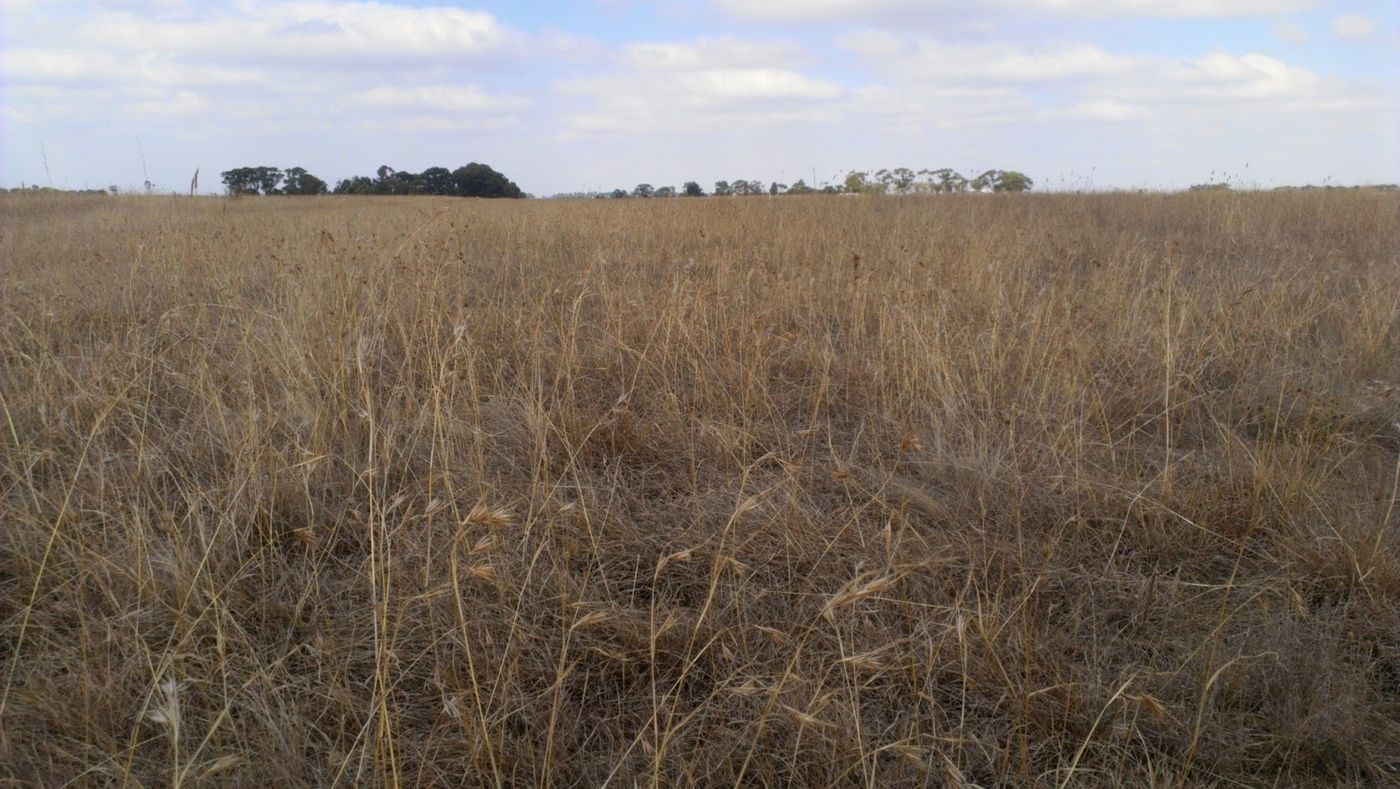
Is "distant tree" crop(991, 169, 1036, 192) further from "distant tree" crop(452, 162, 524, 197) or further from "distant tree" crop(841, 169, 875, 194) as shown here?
"distant tree" crop(452, 162, 524, 197)

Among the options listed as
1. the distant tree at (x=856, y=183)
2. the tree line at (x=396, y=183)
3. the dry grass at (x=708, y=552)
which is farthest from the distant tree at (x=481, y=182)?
the dry grass at (x=708, y=552)

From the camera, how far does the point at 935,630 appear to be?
6.17 ft

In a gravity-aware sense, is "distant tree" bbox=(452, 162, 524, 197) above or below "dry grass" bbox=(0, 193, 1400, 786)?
above

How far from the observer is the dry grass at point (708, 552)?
153cm

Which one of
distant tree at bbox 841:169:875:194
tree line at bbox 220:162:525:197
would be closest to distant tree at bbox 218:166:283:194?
tree line at bbox 220:162:525:197

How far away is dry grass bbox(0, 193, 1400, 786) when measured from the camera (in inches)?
60.1

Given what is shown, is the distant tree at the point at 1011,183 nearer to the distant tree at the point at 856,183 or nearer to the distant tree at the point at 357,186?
the distant tree at the point at 856,183

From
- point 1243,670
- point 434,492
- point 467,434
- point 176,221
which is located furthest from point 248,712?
point 176,221

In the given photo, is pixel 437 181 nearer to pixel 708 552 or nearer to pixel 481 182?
pixel 481 182

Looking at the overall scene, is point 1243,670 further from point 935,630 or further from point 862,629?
point 862,629

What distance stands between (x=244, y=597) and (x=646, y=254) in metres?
4.48

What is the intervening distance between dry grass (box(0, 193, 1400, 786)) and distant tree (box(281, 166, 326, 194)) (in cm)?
1717

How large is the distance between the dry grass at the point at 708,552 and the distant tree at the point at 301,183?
1717 cm

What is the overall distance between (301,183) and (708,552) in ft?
69.4
